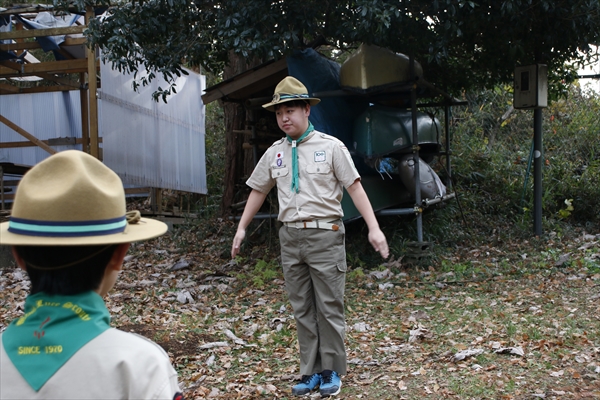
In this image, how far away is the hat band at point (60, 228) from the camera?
1.62 m

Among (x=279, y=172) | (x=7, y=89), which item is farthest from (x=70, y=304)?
(x=7, y=89)

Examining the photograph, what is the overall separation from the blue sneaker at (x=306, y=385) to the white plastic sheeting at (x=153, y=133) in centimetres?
716

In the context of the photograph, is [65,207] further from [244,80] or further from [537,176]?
[537,176]

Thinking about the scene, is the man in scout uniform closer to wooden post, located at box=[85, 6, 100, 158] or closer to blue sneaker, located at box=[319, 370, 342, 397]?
blue sneaker, located at box=[319, 370, 342, 397]

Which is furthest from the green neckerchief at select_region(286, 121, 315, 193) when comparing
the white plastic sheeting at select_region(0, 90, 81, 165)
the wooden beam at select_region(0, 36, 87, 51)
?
the white plastic sheeting at select_region(0, 90, 81, 165)

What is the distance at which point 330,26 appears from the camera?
900cm

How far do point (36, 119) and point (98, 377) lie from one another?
1365 cm

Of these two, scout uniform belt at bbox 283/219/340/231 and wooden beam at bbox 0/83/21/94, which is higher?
wooden beam at bbox 0/83/21/94

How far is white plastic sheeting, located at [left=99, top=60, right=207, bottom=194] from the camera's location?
1129cm

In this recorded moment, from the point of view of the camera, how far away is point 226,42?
329 inches

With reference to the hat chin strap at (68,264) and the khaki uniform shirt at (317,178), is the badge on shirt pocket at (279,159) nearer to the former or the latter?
the khaki uniform shirt at (317,178)

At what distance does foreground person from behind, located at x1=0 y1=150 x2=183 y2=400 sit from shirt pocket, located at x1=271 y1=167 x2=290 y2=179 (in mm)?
3077

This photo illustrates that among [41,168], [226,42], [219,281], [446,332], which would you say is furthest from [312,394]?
[226,42]

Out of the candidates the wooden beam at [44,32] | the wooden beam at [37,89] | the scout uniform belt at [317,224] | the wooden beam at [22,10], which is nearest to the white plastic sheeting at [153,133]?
the wooden beam at [44,32]
